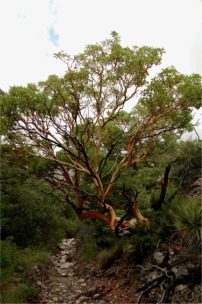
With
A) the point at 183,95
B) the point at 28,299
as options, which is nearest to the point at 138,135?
the point at 183,95

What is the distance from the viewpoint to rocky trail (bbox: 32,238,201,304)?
5.30 meters

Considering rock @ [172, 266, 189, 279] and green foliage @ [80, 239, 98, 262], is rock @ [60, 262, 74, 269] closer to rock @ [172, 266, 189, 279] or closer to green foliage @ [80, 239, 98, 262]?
green foliage @ [80, 239, 98, 262]

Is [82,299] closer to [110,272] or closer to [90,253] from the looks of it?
[110,272]

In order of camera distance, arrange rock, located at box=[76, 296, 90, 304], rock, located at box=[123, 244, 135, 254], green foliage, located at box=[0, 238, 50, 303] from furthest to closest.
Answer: rock, located at box=[123, 244, 135, 254]
rock, located at box=[76, 296, 90, 304]
green foliage, located at box=[0, 238, 50, 303]

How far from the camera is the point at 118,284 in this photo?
706cm

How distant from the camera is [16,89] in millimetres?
8297

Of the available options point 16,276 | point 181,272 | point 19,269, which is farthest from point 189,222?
point 19,269

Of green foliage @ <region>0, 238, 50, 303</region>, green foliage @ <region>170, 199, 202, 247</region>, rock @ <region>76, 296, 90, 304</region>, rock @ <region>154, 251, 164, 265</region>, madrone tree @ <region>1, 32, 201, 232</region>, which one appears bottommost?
rock @ <region>76, 296, 90, 304</region>

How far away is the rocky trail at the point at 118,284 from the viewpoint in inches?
209

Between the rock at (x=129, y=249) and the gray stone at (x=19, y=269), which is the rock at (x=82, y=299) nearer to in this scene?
the rock at (x=129, y=249)

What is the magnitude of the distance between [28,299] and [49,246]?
17.6 ft

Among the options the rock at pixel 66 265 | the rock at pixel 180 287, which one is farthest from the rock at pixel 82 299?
the rock at pixel 66 265

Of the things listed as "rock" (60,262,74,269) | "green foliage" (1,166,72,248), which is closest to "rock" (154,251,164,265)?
"green foliage" (1,166,72,248)

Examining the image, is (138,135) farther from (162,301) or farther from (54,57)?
(162,301)
